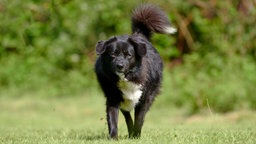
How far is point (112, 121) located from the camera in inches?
337

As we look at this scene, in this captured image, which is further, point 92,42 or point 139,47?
point 92,42

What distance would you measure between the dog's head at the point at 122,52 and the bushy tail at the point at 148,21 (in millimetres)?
1129

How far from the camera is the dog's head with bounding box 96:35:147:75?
846 centimetres

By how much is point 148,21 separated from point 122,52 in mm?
1426

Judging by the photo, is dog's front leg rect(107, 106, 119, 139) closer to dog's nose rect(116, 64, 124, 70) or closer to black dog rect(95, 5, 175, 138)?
black dog rect(95, 5, 175, 138)

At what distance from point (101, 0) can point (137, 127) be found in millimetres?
12072

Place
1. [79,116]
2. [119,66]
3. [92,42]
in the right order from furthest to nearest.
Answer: [92,42]
[79,116]
[119,66]

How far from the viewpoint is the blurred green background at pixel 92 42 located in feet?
61.4

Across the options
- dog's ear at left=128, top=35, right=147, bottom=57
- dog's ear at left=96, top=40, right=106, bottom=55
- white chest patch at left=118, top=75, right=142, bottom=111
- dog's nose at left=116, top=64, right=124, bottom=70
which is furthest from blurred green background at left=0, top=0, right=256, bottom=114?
dog's nose at left=116, top=64, right=124, bottom=70

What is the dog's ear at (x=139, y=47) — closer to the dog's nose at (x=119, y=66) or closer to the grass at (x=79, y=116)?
the dog's nose at (x=119, y=66)

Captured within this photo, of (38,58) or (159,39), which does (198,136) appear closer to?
(159,39)

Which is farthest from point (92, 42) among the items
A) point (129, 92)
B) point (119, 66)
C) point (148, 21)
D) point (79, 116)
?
point (119, 66)

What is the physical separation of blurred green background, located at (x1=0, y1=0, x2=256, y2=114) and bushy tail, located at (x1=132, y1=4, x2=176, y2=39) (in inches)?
292

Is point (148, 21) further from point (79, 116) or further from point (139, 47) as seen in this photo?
point (79, 116)
